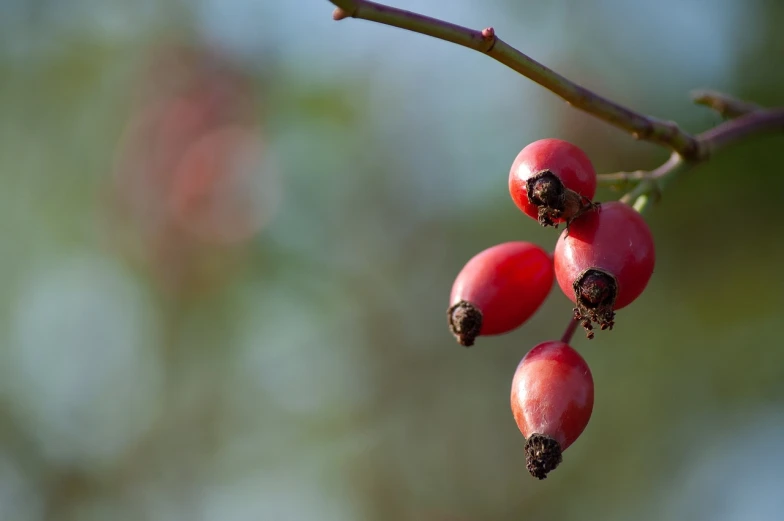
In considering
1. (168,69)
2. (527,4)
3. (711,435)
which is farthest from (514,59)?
(168,69)

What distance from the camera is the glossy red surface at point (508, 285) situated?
1.90m

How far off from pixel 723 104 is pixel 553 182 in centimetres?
128

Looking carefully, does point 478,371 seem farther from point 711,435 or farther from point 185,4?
point 185,4

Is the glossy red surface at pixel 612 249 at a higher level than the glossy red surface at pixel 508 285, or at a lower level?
lower

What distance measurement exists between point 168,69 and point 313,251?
3.01 m

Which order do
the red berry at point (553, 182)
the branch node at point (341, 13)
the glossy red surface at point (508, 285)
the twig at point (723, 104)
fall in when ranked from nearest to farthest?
the branch node at point (341, 13), the red berry at point (553, 182), the glossy red surface at point (508, 285), the twig at point (723, 104)

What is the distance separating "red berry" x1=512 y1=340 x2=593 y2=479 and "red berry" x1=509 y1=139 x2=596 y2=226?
358 millimetres

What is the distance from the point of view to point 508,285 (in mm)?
1887

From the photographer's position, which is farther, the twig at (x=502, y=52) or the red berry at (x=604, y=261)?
the red berry at (x=604, y=261)

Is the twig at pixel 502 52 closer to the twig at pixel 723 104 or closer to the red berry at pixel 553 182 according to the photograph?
the red berry at pixel 553 182

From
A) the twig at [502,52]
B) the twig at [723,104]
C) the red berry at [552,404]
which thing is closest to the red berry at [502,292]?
the red berry at [552,404]

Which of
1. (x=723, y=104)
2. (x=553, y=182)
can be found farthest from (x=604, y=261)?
(x=723, y=104)

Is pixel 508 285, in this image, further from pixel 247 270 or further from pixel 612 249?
pixel 247 270

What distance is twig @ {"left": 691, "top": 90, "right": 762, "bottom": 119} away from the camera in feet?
7.97
